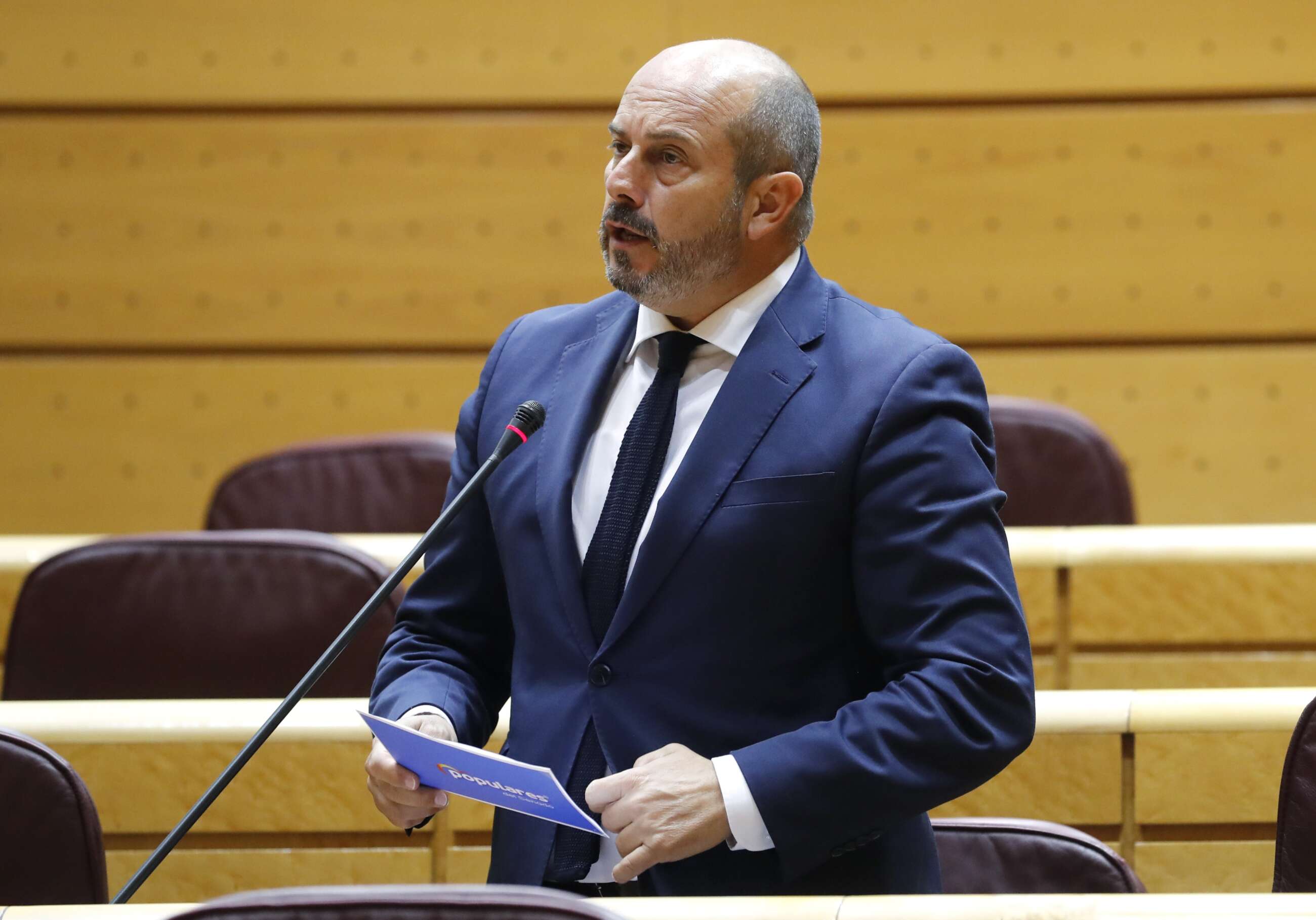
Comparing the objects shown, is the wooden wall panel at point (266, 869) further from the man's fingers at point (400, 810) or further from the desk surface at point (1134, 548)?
the desk surface at point (1134, 548)

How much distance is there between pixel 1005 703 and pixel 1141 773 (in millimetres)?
644

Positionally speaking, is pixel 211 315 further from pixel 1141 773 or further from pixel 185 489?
pixel 1141 773

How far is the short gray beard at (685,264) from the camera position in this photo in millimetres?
1278

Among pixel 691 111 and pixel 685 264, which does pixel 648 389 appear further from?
pixel 691 111

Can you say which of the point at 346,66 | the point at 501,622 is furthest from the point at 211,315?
the point at 501,622

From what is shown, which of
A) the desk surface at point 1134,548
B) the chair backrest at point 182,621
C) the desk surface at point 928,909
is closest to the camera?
the desk surface at point 928,909

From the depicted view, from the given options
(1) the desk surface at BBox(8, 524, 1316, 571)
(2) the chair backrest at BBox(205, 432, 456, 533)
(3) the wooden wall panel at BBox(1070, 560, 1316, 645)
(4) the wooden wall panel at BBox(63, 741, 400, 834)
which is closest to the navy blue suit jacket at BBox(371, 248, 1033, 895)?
(4) the wooden wall panel at BBox(63, 741, 400, 834)

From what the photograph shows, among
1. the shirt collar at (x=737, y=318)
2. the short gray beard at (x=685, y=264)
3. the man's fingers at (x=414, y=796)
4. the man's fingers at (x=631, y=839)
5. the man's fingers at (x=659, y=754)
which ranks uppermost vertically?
the short gray beard at (x=685, y=264)

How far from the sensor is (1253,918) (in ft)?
3.55

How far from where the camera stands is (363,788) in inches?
68.2

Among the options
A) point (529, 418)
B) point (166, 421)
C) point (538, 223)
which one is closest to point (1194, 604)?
point (529, 418)

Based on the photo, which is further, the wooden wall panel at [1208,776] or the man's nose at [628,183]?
the wooden wall panel at [1208,776]

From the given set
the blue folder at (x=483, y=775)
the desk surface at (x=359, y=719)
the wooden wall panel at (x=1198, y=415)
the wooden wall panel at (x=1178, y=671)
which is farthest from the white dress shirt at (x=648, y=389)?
the wooden wall panel at (x=1198, y=415)

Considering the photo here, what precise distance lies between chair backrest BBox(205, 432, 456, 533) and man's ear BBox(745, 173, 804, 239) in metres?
1.55
